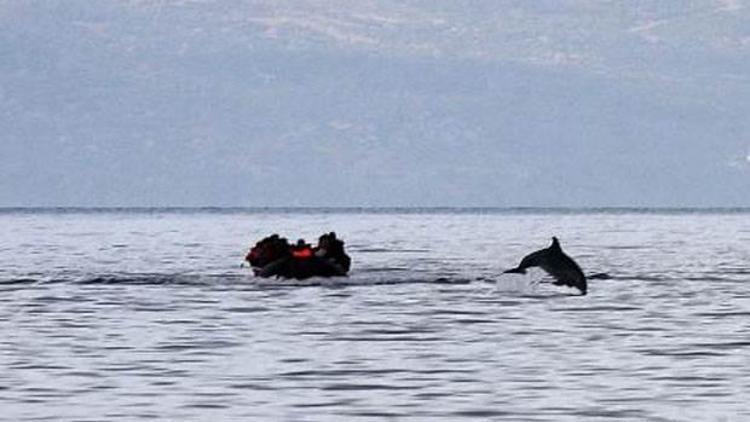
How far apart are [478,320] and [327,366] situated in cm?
1154

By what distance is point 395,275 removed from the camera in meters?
67.6

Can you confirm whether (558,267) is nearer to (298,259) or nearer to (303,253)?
(298,259)

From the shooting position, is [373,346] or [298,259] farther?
[298,259]

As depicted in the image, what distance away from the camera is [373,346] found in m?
38.6

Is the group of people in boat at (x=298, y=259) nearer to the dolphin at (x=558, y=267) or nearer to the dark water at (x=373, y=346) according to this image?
the dark water at (x=373, y=346)

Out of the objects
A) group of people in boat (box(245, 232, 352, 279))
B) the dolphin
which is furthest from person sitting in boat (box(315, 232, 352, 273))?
the dolphin

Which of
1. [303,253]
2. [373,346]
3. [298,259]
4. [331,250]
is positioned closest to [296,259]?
[298,259]

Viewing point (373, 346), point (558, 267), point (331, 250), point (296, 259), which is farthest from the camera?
point (331, 250)

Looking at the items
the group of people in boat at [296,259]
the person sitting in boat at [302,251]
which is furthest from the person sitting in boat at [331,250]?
the person sitting in boat at [302,251]

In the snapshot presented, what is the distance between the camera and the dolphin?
56.2 m

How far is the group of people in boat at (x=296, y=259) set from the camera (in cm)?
6228

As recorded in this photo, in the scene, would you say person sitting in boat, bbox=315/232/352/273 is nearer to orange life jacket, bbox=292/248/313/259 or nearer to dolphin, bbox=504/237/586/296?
orange life jacket, bbox=292/248/313/259

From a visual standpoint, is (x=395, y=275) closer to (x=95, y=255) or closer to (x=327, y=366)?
(x=95, y=255)

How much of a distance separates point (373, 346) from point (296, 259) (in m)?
23.8
